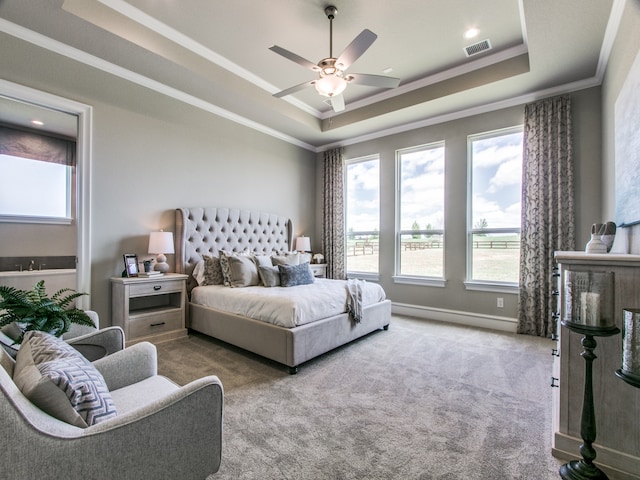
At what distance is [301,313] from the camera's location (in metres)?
2.83

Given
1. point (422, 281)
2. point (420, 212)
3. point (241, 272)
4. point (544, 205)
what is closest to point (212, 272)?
point (241, 272)

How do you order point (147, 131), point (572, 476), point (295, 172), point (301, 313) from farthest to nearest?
point (295, 172) < point (147, 131) < point (301, 313) < point (572, 476)

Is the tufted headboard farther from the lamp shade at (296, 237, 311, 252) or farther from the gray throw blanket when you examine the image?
the gray throw blanket

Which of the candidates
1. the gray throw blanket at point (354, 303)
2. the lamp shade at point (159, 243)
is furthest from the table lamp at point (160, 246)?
the gray throw blanket at point (354, 303)

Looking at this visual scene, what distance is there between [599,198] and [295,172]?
4412mm

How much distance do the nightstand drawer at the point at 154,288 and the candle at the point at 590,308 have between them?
12.2ft

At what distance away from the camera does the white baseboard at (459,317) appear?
409 cm

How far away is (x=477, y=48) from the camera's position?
3.44 metres

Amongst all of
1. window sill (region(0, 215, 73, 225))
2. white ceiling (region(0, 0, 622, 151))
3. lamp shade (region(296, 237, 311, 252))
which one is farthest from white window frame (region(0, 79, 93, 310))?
lamp shade (region(296, 237, 311, 252))

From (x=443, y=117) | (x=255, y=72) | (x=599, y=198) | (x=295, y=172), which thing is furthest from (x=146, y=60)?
(x=599, y=198)

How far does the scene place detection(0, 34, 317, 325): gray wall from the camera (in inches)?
121

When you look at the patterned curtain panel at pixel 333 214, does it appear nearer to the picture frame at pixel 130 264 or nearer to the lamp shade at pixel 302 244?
the lamp shade at pixel 302 244

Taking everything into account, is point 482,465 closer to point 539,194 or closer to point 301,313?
point 301,313

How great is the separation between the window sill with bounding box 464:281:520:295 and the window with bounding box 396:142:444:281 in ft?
1.45
